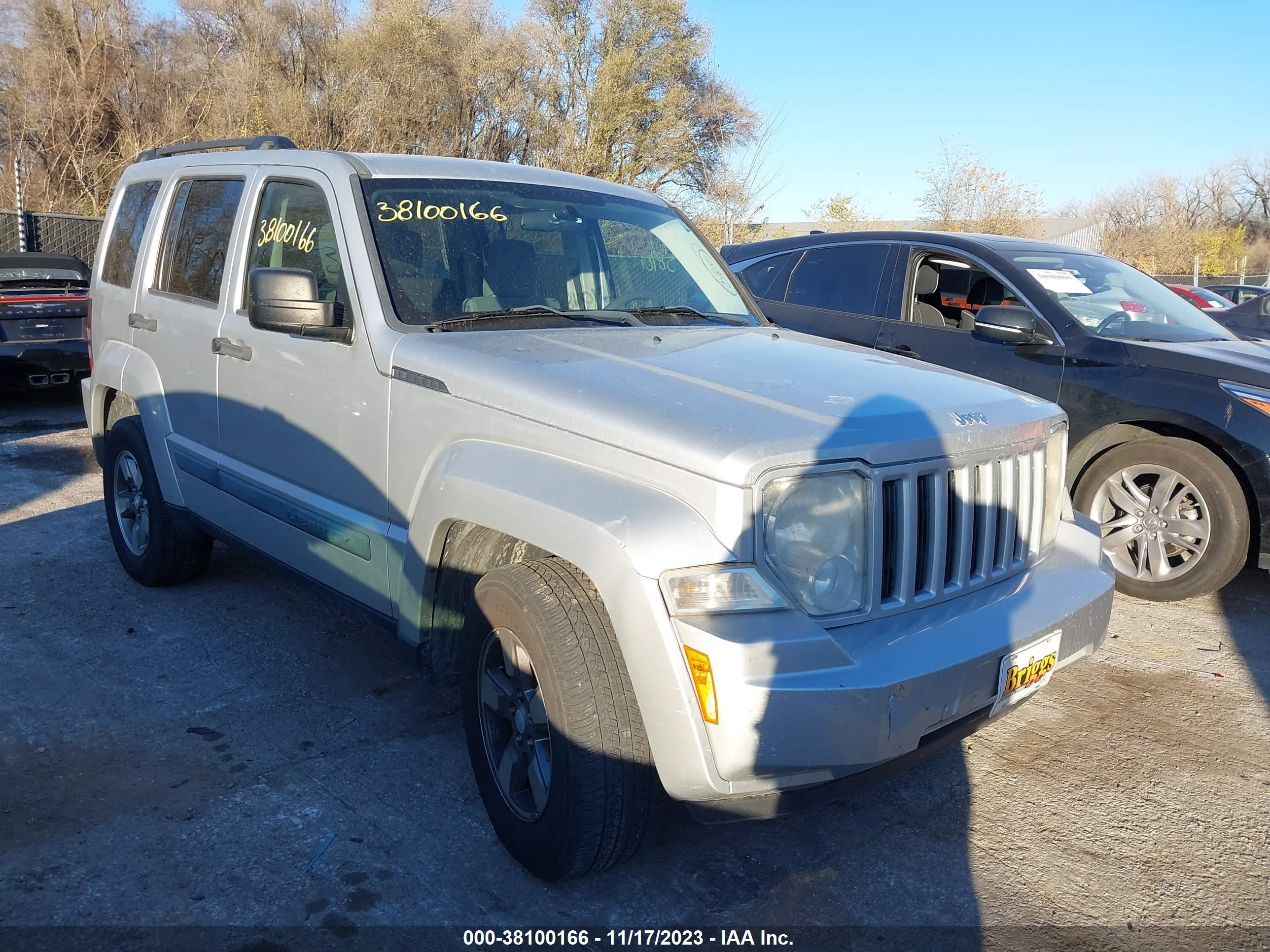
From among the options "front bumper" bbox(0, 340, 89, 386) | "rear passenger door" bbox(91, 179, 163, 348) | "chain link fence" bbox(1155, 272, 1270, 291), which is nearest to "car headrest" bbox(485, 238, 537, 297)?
"rear passenger door" bbox(91, 179, 163, 348)

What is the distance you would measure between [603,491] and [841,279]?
466cm

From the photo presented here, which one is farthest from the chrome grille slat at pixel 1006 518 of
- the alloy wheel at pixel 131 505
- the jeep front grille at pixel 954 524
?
the alloy wheel at pixel 131 505

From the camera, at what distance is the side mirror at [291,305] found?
11.0ft

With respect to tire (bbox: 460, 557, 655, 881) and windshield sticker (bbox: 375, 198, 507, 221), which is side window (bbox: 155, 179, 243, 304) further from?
tire (bbox: 460, 557, 655, 881)

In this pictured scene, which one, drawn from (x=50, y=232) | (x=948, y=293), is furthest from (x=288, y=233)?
(x=50, y=232)

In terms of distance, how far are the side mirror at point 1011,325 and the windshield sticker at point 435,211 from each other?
2.97 meters

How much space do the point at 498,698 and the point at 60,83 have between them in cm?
2589

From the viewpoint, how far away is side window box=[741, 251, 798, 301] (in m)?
7.16

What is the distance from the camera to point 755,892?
9.33ft

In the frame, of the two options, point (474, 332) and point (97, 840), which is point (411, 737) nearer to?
point (97, 840)

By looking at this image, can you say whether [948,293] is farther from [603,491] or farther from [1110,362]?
[603,491]

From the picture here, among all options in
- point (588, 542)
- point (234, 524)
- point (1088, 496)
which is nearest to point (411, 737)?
point (234, 524)

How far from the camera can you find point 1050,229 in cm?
4162

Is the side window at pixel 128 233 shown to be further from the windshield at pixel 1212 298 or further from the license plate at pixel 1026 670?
the windshield at pixel 1212 298
